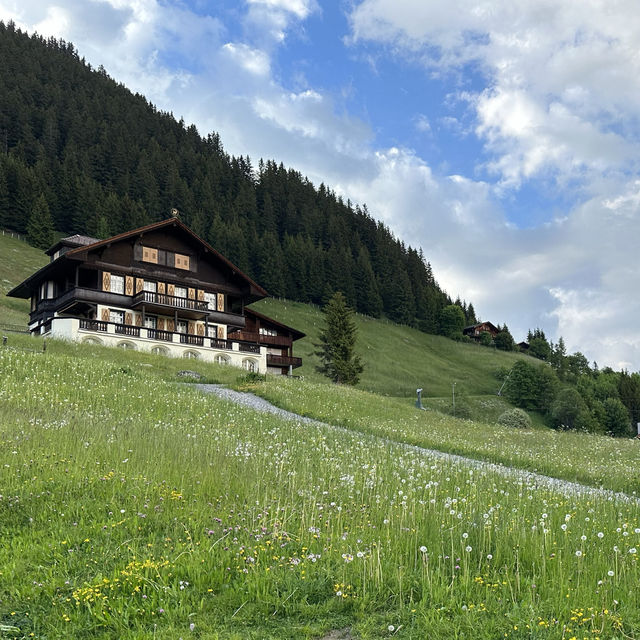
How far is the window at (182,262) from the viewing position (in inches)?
2271

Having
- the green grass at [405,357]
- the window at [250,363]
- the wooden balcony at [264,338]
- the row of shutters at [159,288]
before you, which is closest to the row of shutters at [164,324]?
the row of shutters at [159,288]

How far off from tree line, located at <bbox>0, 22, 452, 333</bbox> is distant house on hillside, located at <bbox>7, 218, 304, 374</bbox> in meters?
53.1

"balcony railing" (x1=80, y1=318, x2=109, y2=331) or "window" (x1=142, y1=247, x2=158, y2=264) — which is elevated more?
"window" (x1=142, y1=247, x2=158, y2=264)

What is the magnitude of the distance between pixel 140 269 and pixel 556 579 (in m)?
53.0

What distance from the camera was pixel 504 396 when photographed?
317 ft

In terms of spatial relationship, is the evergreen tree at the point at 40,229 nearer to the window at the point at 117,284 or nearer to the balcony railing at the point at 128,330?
the window at the point at 117,284

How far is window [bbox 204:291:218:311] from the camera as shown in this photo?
194 ft

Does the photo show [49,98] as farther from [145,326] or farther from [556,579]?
[556,579]

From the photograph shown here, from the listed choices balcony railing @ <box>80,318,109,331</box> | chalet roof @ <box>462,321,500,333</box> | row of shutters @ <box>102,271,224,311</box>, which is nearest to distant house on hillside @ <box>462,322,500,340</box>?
chalet roof @ <box>462,321,500,333</box>

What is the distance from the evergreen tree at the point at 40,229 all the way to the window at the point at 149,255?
52.4m

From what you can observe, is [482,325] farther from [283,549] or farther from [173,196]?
[283,549]

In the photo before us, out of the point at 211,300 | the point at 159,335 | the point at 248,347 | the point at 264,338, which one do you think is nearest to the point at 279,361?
the point at 264,338

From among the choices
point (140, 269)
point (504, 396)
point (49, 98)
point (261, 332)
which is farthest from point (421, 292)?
point (49, 98)

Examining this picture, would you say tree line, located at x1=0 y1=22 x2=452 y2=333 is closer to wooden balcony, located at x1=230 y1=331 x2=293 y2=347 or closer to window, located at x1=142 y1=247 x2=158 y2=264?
wooden balcony, located at x1=230 y1=331 x2=293 y2=347
